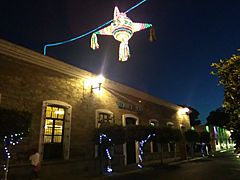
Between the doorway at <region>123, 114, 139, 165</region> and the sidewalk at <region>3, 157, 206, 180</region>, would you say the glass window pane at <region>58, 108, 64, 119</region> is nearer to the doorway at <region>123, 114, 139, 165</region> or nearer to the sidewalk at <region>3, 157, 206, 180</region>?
the sidewalk at <region>3, 157, 206, 180</region>

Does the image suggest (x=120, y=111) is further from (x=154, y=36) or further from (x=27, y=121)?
(x=27, y=121)

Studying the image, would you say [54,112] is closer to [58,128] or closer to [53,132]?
[58,128]

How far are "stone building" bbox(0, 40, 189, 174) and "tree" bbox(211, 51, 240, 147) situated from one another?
768 centimetres

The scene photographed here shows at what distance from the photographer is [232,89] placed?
10.6ft

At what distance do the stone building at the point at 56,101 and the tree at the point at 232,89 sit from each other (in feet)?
25.2

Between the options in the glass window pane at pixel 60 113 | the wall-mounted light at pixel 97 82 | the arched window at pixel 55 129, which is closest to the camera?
the arched window at pixel 55 129

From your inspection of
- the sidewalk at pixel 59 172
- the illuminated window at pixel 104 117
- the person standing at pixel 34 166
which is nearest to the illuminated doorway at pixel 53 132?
the sidewalk at pixel 59 172

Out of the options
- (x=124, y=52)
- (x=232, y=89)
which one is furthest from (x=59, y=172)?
(x=232, y=89)

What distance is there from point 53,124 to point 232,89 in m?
8.36

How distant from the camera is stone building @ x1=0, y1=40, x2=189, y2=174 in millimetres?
8453

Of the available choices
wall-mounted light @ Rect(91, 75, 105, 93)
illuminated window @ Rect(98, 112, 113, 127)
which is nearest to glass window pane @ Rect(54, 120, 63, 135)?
illuminated window @ Rect(98, 112, 113, 127)

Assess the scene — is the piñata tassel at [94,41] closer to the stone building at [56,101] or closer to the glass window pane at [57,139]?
the stone building at [56,101]

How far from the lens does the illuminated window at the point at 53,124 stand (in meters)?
9.50

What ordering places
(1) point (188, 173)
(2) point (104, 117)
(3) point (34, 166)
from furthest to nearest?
(2) point (104, 117)
(1) point (188, 173)
(3) point (34, 166)
